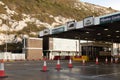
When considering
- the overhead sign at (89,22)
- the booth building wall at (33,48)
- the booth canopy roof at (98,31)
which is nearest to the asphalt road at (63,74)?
the booth canopy roof at (98,31)

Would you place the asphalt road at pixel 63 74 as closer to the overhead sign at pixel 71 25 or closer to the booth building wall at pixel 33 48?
the overhead sign at pixel 71 25

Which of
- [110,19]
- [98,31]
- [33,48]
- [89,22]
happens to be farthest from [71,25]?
[33,48]

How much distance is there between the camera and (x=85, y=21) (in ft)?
148

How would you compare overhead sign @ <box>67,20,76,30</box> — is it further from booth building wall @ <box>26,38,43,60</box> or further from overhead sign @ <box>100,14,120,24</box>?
booth building wall @ <box>26,38,43,60</box>

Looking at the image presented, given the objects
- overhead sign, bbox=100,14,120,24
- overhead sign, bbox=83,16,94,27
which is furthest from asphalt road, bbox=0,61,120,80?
overhead sign, bbox=83,16,94,27

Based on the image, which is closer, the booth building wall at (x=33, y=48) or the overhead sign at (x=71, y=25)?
the overhead sign at (x=71, y=25)

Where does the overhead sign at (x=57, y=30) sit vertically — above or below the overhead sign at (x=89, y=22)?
below

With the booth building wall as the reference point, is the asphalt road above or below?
below

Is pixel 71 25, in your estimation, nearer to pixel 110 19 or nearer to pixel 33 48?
pixel 110 19

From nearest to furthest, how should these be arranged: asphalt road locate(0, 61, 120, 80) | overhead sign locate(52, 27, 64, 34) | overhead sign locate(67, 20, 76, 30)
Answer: asphalt road locate(0, 61, 120, 80) < overhead sign locate(67, 20, 76, 30) < overhead sign locate(52, 27, 64, 34)

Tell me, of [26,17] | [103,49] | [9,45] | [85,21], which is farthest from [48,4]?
[85,21]

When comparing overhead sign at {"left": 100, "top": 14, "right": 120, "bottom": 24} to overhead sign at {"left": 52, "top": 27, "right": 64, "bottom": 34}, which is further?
overhead sign at {"left": 52, "top": 27, "right": 64, "bottom": 34}

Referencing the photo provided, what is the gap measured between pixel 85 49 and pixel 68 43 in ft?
36.3

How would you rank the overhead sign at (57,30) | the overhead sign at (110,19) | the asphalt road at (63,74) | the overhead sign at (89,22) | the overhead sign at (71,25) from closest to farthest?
the asphalt road at (63,74)
the overhead sign at (110,19)
the overhead sign at (89,22)
the overhead sign at (71,25)
the overhead sign at (57,30)
